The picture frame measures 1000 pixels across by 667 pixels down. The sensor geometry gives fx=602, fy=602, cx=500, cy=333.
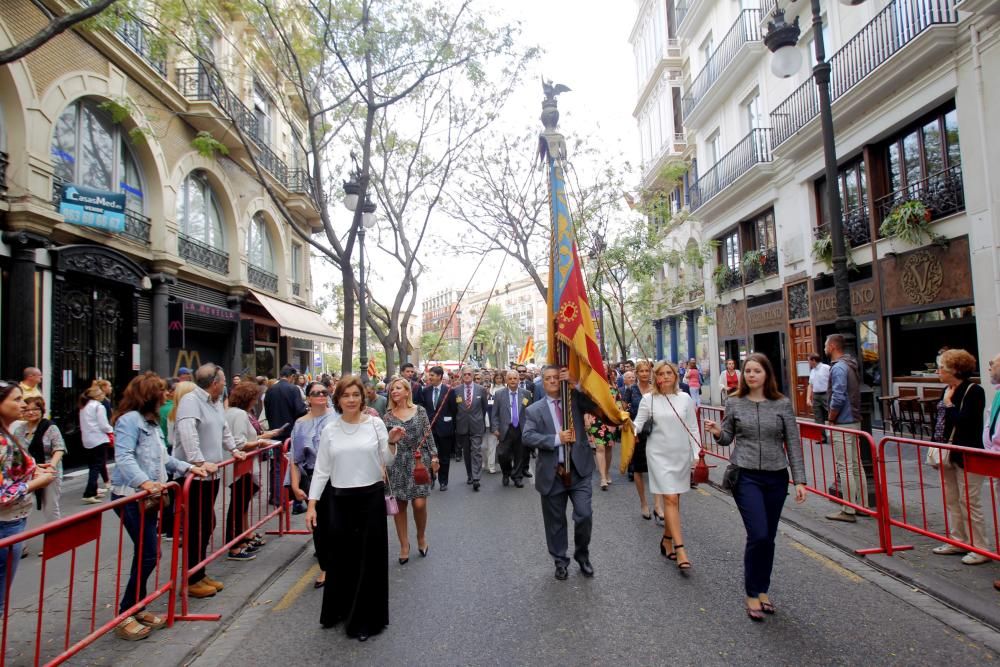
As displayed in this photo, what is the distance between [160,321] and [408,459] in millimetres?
10945

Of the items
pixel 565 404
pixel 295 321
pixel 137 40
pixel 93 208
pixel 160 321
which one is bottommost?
pixel 565 404

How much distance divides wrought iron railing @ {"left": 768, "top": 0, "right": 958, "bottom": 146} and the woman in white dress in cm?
Answer: 977

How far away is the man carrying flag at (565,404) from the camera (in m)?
5.18

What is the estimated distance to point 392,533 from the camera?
272 inches

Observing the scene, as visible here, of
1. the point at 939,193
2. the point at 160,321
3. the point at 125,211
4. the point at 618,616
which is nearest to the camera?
the point at 618,616

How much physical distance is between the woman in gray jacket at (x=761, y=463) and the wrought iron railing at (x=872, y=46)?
10.1 meters

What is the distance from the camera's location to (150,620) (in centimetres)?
430

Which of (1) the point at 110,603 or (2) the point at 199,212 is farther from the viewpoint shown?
(2) the point at 199,212

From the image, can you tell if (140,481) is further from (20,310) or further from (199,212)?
(199,212)

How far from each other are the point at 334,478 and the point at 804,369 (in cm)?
1499

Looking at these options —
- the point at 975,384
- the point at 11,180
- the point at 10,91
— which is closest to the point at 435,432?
the point at 975,384

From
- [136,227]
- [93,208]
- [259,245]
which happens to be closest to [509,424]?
[93,208]

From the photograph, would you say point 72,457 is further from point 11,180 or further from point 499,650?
point 499,650

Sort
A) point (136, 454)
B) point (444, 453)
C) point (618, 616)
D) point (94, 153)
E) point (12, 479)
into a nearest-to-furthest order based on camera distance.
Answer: point (12, 479), point (618, 616), point (136, 454), point (444, 453), point (94, 153)
